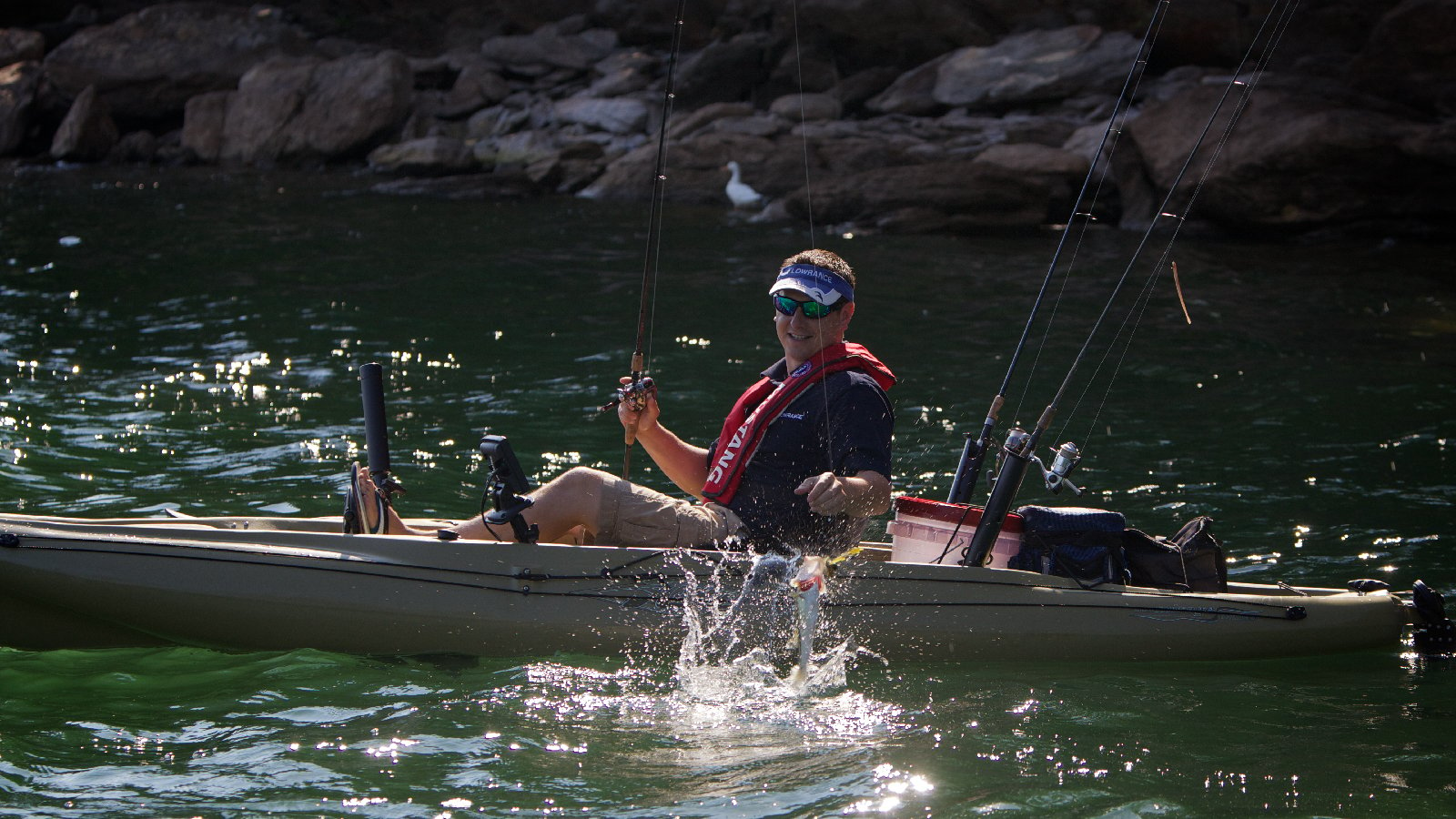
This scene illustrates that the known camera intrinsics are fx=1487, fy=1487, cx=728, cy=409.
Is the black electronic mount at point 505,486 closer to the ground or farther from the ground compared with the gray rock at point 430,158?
closer to the ground

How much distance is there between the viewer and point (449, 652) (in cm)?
511

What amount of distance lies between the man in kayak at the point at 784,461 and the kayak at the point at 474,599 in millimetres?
161

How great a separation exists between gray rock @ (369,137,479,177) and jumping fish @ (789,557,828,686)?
677 inches

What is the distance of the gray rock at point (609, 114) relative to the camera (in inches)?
864

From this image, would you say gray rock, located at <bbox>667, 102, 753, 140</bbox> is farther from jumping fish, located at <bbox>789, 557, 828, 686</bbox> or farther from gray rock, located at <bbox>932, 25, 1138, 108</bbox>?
jumping fish, located at <bbox>789, 557, 828, 686</bbox>

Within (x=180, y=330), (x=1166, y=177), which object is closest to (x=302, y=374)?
(x=180, y=330)

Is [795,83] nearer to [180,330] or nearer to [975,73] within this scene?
Answer: [975,73]

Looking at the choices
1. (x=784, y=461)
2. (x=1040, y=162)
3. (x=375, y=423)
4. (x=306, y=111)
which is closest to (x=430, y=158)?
(x=306, y=111)

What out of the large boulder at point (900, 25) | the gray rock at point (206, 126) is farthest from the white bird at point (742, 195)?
the gray rock at point (206, 126)

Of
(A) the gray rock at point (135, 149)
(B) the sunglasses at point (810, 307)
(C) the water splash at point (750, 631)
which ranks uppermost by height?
(A) the gray rock at point (135, 149)

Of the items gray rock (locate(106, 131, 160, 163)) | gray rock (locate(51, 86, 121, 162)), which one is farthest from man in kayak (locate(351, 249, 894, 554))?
gray rock (locate(51, 86, 121, 162))

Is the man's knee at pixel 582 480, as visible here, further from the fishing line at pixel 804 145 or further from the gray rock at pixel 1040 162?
the gray rock at pixel 1040 162

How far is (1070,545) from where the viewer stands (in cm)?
531

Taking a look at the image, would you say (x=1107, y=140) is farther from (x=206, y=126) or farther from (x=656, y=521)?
(x=206, y=126)
